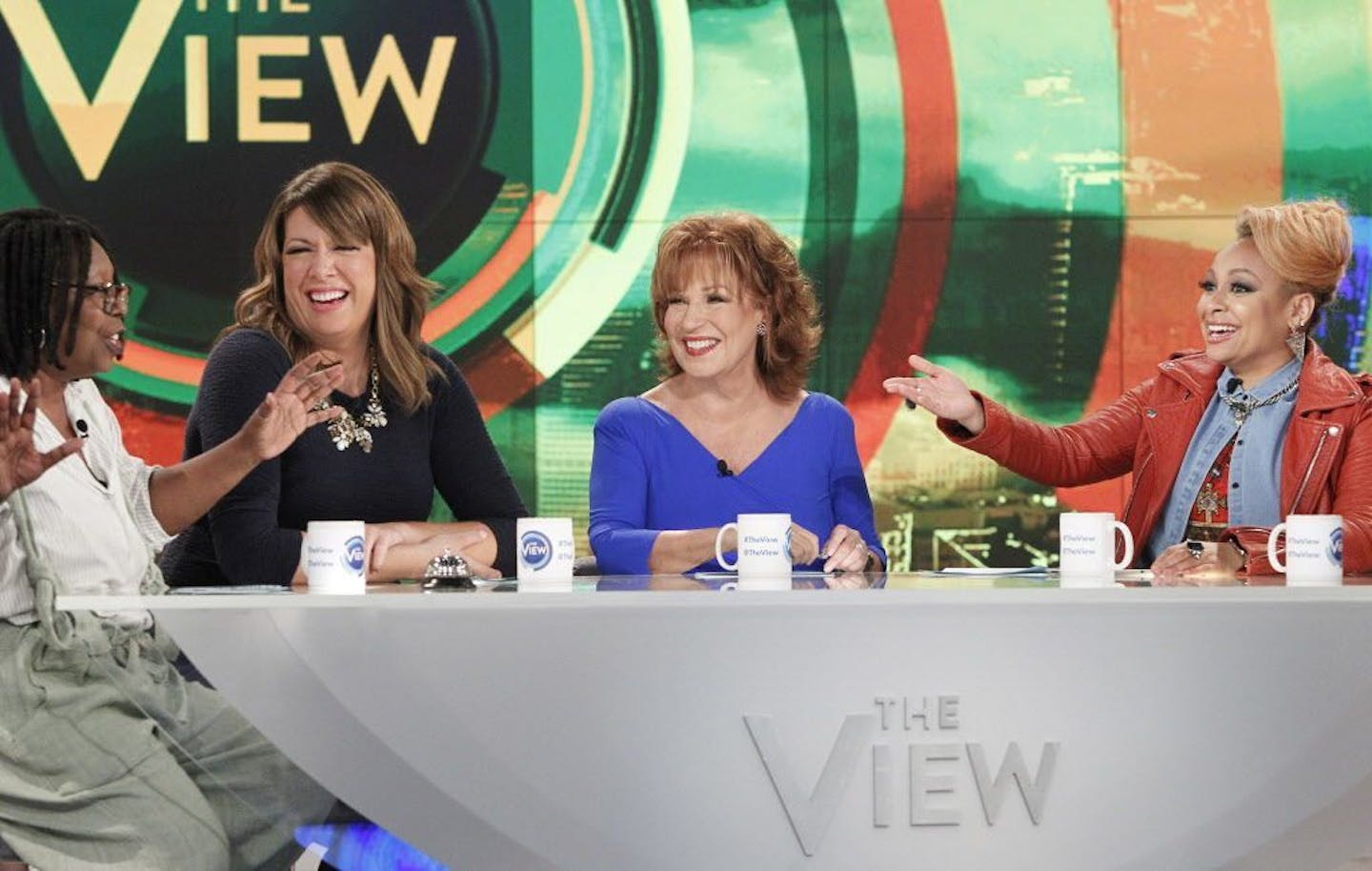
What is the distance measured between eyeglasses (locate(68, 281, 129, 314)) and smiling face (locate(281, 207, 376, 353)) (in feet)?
1.38

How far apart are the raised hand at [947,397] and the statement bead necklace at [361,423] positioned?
0.93 meters

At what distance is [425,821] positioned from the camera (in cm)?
227

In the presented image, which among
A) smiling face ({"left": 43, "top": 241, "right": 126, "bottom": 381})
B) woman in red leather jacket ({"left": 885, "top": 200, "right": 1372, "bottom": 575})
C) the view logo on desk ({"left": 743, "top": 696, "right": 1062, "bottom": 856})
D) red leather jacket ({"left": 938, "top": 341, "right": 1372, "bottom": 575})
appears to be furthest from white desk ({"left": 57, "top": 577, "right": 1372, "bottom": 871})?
woman in red leather jacket ({"left": 885, "top": 200, "right": 1372, "bottom": 575})

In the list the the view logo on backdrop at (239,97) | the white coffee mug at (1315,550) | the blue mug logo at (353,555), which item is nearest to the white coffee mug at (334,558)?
the blue mug logo at (353,555)

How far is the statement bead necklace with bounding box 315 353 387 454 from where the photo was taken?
10.4 feet

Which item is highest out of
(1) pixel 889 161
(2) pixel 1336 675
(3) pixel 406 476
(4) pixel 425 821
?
(1) pixel 889 161

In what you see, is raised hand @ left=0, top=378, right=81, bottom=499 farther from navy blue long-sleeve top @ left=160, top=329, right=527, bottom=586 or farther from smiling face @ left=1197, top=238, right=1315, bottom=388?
smiling face @ left=1197, top=238, right=1315, bottom=388

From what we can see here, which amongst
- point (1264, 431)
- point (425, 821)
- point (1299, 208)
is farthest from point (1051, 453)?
point (425, 821)

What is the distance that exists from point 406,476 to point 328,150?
2232 mm

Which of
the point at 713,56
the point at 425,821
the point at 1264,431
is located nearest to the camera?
the point at 425,821

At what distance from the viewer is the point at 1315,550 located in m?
2.43

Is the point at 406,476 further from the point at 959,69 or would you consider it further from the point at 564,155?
the point at 959,69

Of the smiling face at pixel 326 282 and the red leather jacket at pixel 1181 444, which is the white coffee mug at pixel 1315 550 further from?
the smiling face at pixel 326 282

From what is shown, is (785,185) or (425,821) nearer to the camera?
(425,821)
